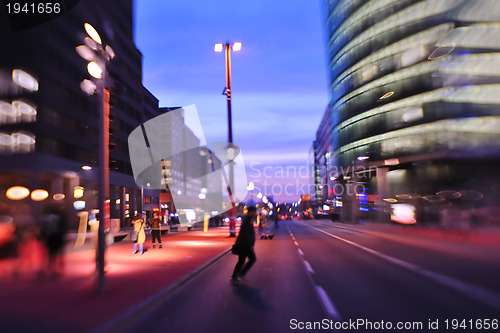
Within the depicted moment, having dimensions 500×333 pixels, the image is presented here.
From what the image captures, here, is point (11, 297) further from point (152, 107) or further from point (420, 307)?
point (152, 107)

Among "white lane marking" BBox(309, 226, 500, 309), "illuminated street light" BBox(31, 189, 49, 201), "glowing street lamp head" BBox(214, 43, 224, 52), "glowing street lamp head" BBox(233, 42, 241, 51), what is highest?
→ "glowing street lamp head" BBox(233, 42, 241, 51)

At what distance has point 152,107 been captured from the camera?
273 ft

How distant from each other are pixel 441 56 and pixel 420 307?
4746 centimetres

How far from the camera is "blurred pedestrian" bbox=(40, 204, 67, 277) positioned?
1063 centimetres

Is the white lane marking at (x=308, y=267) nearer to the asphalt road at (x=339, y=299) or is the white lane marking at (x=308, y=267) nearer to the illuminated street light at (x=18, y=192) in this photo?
the asphalt road at (x=339, y=299)

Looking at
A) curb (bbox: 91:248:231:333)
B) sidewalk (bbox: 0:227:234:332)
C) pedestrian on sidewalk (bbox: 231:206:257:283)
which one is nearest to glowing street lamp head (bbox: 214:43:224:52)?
sidewalk (bbox: 0:227:234:332)

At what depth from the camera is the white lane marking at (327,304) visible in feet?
21.7

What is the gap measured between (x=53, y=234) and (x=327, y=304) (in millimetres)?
7459

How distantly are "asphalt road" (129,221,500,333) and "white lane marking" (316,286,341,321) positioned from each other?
16 mm

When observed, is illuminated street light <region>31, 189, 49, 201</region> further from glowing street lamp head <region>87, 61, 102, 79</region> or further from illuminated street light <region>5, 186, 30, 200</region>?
glowing street lamp head <region>87, 61, 102, 79</region>

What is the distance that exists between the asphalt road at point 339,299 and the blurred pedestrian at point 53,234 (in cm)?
380

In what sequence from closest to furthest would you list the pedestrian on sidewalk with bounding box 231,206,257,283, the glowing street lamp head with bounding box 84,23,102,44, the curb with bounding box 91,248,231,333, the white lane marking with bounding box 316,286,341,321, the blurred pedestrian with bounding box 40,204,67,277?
the curb with bounding box 91,248,231,333 < the white lane marking with bounding box 316,286,341,321 < the glowing street lamp head with bounding box 84,23,102,44 < the pedestrian on sidewalk with bounding box 231,206,257,283 < the blurred pedestrian with bounding box 40,204,67,277

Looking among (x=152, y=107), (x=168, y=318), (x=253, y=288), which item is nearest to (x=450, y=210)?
(x=253, y=288)

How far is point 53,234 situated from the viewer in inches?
421
